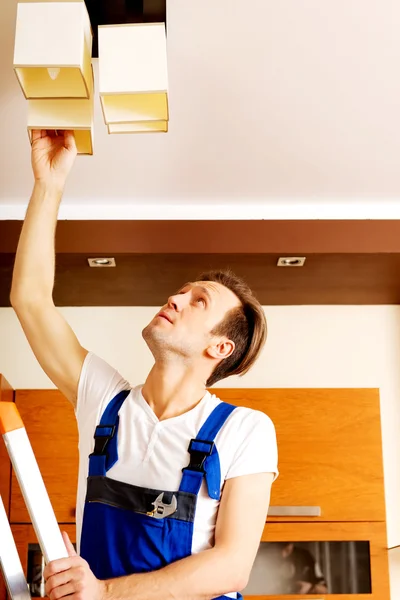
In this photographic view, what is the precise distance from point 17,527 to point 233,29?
6.45ft

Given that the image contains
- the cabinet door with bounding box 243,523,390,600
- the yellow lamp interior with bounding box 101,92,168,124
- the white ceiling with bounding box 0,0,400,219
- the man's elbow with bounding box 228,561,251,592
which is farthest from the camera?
the cabinet door with bounding box 243,523,390,600

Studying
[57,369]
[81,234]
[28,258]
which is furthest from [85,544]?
[81,234]

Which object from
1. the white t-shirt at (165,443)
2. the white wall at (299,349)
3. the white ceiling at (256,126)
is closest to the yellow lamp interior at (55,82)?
the white ceiling at (256,126)

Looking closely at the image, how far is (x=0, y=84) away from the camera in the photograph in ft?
7.53

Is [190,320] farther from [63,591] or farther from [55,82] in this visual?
[63,591]

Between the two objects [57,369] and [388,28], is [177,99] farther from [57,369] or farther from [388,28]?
[57,369]

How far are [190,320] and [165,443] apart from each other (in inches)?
13.2

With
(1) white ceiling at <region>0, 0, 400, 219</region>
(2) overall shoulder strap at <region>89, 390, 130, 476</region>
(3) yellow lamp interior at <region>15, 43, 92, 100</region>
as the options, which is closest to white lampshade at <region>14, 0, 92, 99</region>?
(3) yellow lamp interior at <region>15, 43, 92, 100</region>

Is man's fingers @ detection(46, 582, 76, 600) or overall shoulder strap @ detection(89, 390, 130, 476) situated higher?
overall shoulder strap @ detection(89, 390, 130, 476)

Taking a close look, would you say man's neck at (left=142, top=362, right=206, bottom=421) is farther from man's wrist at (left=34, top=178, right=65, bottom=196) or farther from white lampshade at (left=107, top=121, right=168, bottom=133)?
white lampshade at (left=107, top=121, right=168, bottom=133)

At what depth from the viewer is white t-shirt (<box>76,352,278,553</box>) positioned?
1.56 m

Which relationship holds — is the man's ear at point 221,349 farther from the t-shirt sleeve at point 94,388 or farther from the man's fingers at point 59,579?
the man's fingers at point 59,579

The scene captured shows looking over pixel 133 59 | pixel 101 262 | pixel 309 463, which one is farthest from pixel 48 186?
pixel 309 463

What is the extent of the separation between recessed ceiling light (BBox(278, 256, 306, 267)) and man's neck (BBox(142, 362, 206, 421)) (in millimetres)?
1447
